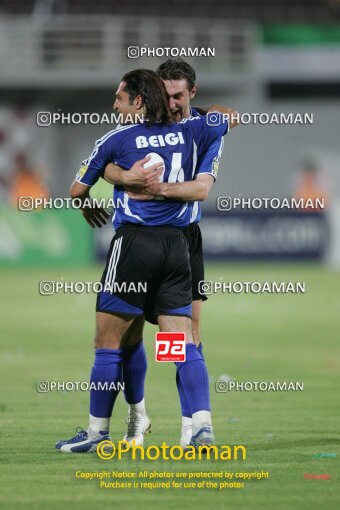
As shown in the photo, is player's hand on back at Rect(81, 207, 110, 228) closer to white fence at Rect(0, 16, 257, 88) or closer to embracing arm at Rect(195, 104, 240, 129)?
embracing arm at Rect(195, 104, 240, 129)

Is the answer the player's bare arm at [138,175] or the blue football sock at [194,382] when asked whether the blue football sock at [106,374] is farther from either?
the player's bare arm at [138,175]

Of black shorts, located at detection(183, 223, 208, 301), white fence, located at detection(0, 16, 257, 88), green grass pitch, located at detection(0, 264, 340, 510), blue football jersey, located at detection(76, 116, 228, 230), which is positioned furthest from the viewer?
white fence, located at detection(0, 16, 257, 88)

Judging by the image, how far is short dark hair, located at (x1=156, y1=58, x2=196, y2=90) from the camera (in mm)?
6906

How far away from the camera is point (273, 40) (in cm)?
3356

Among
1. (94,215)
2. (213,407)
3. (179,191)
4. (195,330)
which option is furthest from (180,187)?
(213,407)

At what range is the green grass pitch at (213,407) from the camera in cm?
562

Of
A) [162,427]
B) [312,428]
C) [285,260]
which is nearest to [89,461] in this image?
[162,427]

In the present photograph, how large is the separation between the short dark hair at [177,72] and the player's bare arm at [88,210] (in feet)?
2.69

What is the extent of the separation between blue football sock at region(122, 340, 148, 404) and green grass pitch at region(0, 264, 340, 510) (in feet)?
1.28

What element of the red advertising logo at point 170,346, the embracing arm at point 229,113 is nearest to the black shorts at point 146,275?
the red advertising logo at point 170,346

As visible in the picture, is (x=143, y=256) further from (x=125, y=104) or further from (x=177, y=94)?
(x=177, y=94)

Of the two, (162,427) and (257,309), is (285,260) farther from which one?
(162,427)

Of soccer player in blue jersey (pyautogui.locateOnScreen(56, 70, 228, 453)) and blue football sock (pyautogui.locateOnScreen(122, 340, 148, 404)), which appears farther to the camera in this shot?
blue football sock (pyautogui.locateOnScreen(122, 340, 148, 404))

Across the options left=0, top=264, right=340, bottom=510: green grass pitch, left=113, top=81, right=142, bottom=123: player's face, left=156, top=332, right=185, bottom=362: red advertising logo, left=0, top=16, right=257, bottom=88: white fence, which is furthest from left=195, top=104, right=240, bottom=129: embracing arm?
left=0, top=16, right=257, bottom=88: white fence
